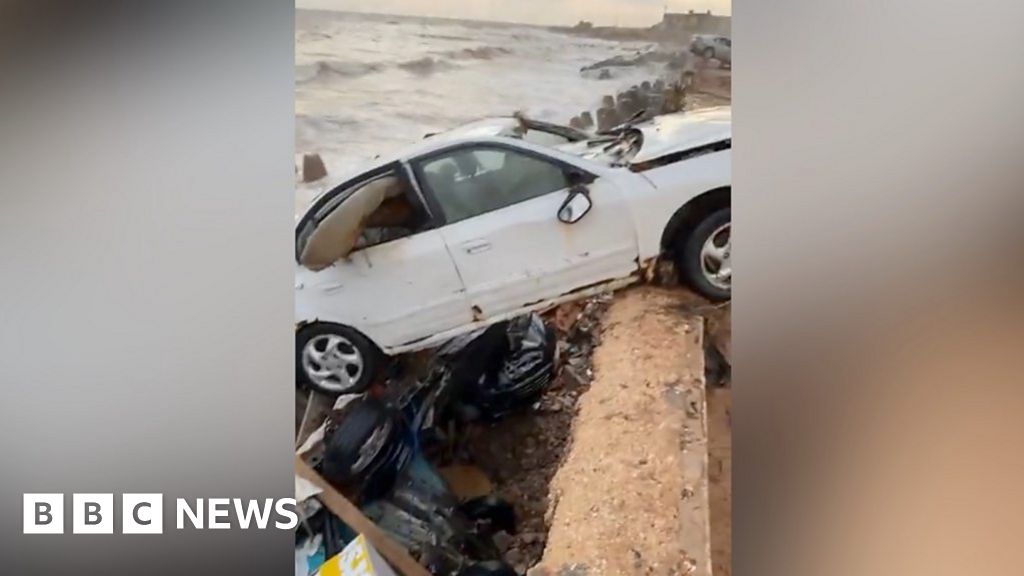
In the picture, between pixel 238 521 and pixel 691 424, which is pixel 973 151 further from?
pixel 238 521

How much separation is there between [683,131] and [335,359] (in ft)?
2.87

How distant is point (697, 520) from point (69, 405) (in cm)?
131

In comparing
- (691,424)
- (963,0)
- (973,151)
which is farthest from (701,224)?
(963,0)

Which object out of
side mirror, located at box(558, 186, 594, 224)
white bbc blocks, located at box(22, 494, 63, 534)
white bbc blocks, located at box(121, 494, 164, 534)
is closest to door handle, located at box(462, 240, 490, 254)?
side mirror, located at box(558, 186, 594, 224)

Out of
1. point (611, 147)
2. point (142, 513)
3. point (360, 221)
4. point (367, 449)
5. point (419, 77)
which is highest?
point (419, 77)

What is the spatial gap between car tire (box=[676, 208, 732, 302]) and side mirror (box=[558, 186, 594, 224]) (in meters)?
0.21

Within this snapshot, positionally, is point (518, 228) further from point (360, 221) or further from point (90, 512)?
point (90, 512)

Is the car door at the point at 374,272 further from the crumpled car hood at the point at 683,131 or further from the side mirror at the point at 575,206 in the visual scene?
the crumpled car hood at the point at 683,131

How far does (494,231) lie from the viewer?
6.05 ft

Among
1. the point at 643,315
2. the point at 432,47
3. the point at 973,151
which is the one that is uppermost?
the point at 432,47

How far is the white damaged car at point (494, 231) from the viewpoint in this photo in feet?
5.94

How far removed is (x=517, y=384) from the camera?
6.05 feet

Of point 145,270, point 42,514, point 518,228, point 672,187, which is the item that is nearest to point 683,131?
point 672,187

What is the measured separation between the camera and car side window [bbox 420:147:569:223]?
184 centimetres
